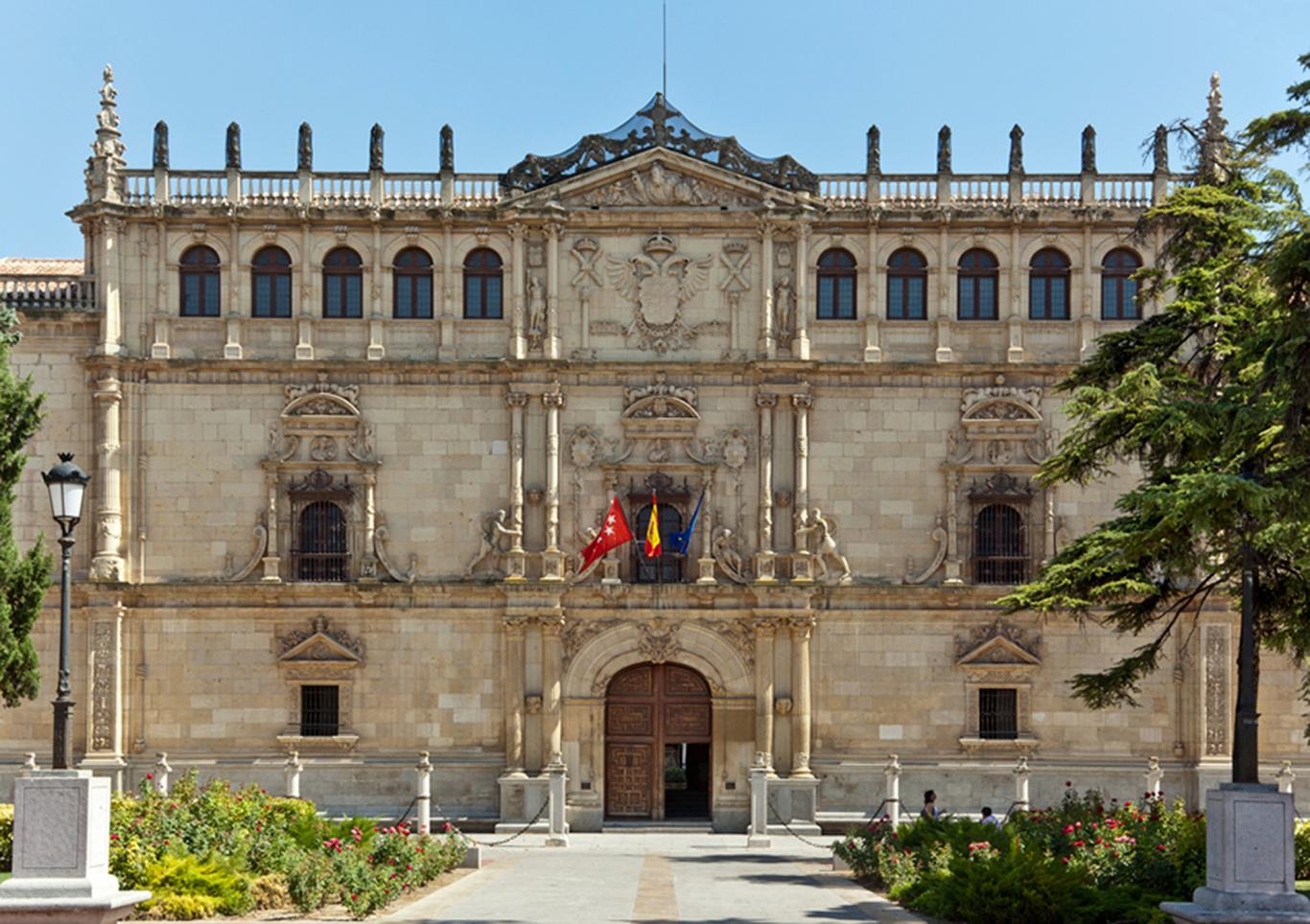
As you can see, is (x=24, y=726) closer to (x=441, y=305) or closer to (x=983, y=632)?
(x=441, y=305)

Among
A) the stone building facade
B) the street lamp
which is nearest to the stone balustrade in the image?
the stone building facade

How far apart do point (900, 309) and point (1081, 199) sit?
504 centimetres

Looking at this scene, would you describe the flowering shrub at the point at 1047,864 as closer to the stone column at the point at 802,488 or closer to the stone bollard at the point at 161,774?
the stone column at the point at 802,488

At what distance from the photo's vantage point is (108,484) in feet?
132

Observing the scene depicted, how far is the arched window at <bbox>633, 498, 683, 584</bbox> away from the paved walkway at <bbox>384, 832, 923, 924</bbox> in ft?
19.9

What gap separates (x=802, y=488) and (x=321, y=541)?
11.4 metres

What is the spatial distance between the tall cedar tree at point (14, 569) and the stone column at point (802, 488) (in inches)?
658

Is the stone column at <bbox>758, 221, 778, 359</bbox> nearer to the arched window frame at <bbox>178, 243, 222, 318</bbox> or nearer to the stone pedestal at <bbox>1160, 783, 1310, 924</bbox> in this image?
the arched window frame at <bbox>178, 243, 222, 318</bbox>

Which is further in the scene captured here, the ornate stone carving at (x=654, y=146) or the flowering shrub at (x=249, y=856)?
the ornate stone carving at (x=654, y=146)

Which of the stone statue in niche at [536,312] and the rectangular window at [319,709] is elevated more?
the stone statue in niche at [536,312]

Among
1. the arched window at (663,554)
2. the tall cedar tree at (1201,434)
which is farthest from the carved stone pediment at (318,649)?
the tall cedar tree at (1201,434)

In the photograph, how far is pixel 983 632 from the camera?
133 feet

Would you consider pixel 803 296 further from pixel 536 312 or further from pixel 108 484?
pixel 108 484

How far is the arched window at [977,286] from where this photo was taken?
4153 centimetres
